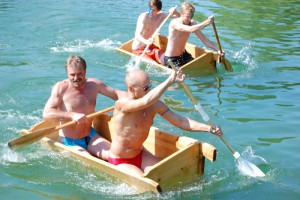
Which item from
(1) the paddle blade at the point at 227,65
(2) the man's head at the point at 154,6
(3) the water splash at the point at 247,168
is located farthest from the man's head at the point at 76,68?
(2) the man's head at the point at 154,6

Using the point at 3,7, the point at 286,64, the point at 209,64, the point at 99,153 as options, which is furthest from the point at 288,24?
the point at 99,153

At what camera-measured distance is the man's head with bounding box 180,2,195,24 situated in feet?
31.8

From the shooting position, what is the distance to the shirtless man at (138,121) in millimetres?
5535

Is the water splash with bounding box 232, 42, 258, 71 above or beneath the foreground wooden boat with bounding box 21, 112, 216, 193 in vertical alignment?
beneath

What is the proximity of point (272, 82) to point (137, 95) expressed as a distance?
15.9 feet

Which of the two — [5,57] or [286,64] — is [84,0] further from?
[286,64]

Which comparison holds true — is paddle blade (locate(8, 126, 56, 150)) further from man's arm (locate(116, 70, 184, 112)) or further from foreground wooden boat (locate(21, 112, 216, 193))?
man's arm (locate(116, 70, 184, 112))

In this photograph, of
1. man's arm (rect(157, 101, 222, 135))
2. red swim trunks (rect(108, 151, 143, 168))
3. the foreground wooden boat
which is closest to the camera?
the foreground wooden boat

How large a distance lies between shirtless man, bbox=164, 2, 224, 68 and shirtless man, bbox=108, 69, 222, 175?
400 centimetres

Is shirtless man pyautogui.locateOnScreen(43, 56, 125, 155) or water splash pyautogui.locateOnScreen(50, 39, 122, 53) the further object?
water splash pyautogui.locateOnScreen(50, 39, 122, 53)

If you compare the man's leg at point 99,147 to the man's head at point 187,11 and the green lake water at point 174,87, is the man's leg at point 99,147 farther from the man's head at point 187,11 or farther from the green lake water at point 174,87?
the man's head at point 187,11

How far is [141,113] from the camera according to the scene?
584 centimetres

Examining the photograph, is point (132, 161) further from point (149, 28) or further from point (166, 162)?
point (149, 28)

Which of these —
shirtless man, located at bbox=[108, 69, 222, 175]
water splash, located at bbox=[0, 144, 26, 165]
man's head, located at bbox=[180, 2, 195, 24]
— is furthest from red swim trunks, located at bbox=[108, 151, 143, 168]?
man's head, located at bbox=[180, 2, 195, 24]
